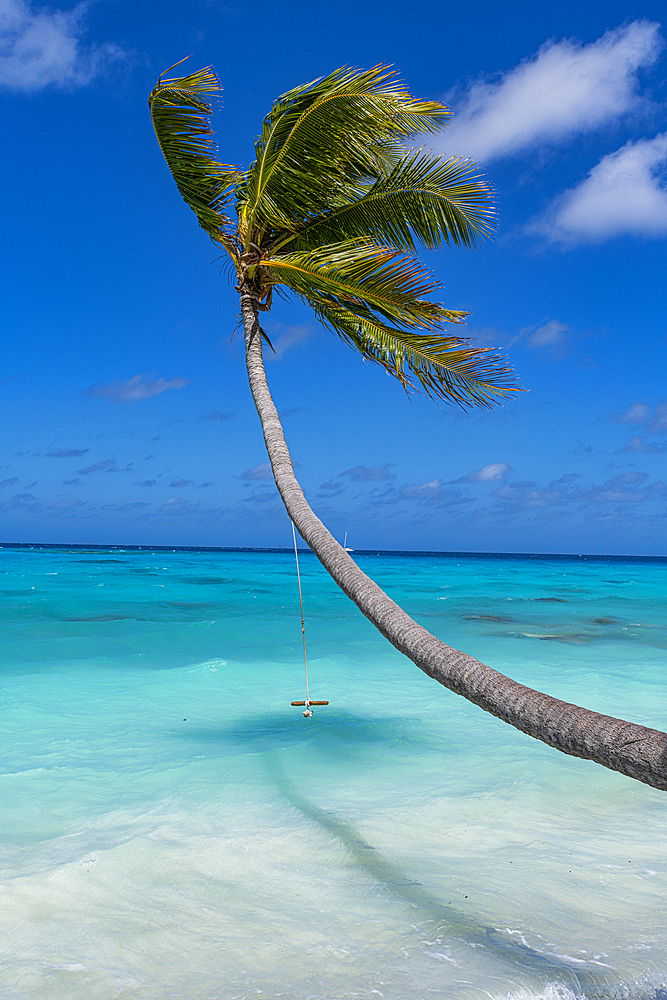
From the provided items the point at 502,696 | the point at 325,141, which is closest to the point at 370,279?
the point at 325,141

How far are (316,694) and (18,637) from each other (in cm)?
828

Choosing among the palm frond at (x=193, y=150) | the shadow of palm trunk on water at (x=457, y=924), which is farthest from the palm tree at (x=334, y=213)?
the shadow of palm trunk on water at (x=457, y=924)

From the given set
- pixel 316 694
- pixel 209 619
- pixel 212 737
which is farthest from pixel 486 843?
pixel 209 619

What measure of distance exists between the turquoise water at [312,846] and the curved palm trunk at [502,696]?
1.41 m

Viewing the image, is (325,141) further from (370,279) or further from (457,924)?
(457,924)

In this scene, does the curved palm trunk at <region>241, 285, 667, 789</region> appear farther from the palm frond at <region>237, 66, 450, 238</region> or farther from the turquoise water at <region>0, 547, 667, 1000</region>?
the palm frond at <region>237, 66, 450, 238</region>

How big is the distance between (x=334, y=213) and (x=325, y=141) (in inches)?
30.5

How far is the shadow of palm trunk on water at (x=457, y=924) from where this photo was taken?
9.85 ft

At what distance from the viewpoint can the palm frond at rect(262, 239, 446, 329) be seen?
5559 mm

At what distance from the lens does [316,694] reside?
10.3 meters

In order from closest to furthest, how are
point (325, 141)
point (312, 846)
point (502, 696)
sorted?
point (502, 696), point (312, 846), point (325, 141)

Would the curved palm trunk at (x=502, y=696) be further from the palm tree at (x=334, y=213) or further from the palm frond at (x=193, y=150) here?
the palm frond at (x=193, y=150)

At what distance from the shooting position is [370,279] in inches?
220

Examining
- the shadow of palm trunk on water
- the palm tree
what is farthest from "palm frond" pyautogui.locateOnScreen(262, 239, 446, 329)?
the shadow of palm trunk on water
